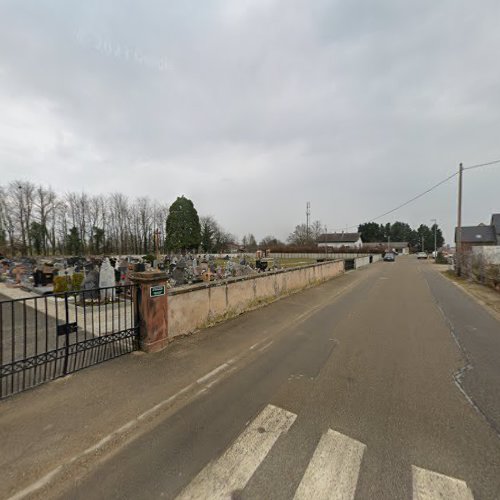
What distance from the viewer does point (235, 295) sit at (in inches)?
315

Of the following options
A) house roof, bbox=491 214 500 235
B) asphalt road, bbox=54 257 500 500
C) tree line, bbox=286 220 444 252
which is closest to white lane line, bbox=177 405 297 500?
asphalt road, bbox=54 257 500 500

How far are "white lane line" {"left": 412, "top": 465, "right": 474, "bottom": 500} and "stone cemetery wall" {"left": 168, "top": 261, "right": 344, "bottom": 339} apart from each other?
4729 mm

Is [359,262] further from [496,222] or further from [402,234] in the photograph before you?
[402,234]

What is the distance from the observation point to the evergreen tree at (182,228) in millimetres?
66250

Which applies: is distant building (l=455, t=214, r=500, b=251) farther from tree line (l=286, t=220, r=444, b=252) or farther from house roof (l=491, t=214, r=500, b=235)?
tree line (l=286, t=220, r=444, b=252)

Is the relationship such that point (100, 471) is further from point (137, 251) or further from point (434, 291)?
point (137, 251)

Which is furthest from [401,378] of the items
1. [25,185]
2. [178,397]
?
[25,185]

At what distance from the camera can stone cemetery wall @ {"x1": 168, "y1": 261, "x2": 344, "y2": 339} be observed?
5.93 m

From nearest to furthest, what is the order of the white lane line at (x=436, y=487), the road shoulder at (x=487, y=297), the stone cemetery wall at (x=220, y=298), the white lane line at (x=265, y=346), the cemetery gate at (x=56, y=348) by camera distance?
1. the white lane line at (x=436, y=487)
2. the cemetery gate at (x=56, y=348)
3. the white lane line at (x=265, y=346)
4. the stone cemetery wall at (x=220, y=298)
5. the road shoulder at (x=487, y=297)

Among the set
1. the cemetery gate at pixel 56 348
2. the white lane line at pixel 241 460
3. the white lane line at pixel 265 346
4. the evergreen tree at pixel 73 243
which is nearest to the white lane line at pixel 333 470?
the white lane line at pixel 241 460

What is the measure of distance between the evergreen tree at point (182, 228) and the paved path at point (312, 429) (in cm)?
6304

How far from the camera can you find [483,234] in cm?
5653

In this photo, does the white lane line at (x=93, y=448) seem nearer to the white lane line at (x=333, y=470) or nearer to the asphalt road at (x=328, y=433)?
the asphalt road at (x=328, y=433)

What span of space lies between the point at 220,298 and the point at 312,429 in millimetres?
4684
